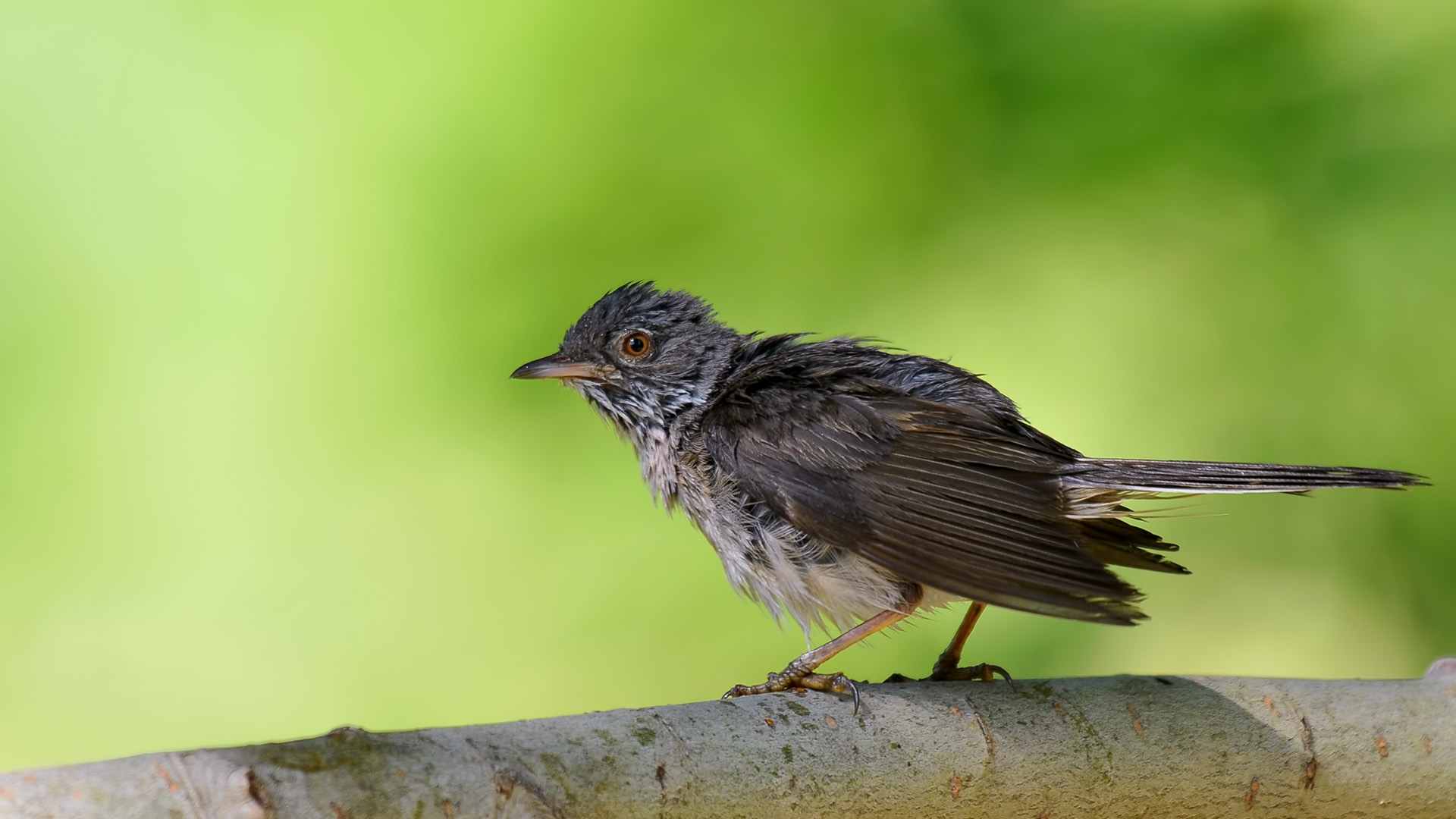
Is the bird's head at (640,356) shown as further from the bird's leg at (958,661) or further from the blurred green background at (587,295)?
the bird's leg at (958,661)

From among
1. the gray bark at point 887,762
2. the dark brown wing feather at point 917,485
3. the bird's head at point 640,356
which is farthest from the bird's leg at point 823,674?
the bird's head at point 640,356

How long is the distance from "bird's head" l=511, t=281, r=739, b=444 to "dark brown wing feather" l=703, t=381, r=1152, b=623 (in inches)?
20.7

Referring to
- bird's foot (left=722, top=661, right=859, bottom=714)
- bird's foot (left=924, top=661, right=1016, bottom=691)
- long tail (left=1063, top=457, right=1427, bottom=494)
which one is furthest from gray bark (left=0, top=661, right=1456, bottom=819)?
bird's foot (left=924, top=661, right=1016, bottom=691)

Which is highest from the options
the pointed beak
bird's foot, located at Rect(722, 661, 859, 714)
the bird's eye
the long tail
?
the bird's eye

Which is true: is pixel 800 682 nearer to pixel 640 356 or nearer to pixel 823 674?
pixel 823 674

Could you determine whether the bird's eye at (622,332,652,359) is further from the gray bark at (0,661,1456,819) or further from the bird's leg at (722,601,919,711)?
the gray bark at (0,661,1456,819)

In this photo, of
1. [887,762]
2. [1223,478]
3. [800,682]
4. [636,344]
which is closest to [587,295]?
[636,344]

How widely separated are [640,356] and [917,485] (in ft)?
4.80

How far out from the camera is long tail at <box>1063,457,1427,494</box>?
10.5ft

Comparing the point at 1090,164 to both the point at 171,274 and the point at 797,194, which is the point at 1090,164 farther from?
the point at 171,274

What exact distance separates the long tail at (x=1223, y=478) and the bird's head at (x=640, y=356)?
146cm

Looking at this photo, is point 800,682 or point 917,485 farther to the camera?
point 917,485

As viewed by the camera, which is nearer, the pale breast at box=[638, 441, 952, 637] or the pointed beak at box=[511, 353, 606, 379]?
the pale breast at box=[638, 441, 952, 637]

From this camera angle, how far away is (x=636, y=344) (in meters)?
4.50
